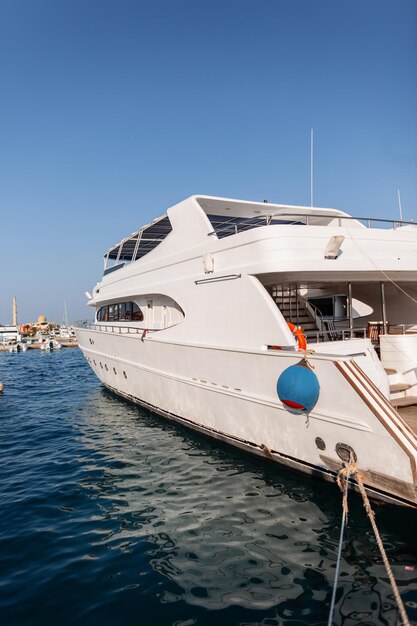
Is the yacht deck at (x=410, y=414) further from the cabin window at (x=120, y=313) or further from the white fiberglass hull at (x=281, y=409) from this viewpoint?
the cabin window at (x=120, y=313)

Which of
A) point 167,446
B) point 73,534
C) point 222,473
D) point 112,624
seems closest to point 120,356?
point 167,446

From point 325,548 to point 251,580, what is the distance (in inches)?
42.2

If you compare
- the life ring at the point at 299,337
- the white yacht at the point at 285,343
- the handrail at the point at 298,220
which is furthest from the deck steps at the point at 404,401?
the handrail at the point at 298,220

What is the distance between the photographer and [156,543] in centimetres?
497

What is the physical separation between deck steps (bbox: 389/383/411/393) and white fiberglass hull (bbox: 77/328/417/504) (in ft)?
3.67

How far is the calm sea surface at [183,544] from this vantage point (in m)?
3.84

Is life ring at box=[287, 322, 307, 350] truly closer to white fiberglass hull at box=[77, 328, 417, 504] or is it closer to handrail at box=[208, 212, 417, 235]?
white fiberglass hull at box=[77, 328, 417, 504]

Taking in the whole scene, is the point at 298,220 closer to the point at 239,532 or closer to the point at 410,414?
the point at 410,414

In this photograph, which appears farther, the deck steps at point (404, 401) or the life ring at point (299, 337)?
the deck steps at point (404, 401)

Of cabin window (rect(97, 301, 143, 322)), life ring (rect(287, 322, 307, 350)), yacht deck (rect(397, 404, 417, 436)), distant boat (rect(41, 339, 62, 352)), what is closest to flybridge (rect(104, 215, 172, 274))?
cabin window (rect(97, 301, 143, 322))

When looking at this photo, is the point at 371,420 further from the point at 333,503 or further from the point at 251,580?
the point at 251,580

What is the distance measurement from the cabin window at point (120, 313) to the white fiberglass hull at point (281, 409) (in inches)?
99.8

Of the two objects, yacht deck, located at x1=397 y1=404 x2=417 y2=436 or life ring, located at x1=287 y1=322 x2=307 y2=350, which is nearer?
yacht deck, located at x1=397 y1=404 x2=417 y2=436

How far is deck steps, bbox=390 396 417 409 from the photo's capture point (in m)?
6.87
